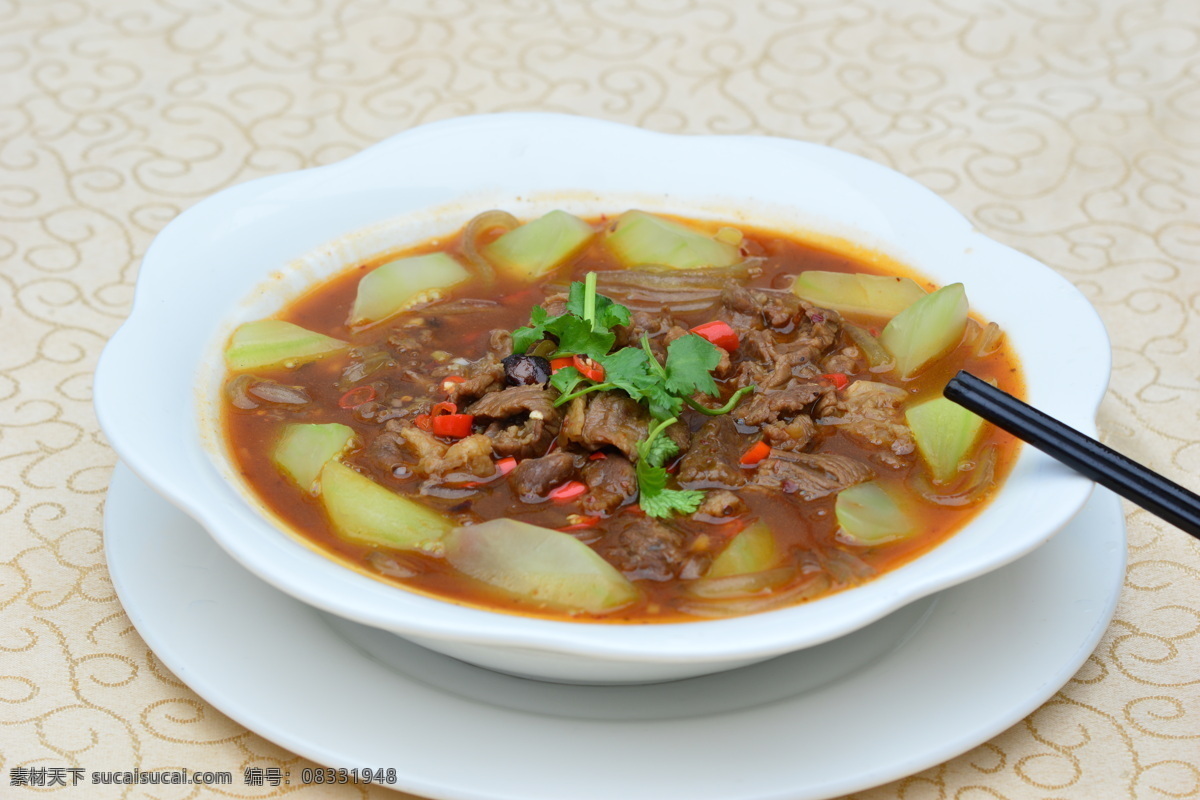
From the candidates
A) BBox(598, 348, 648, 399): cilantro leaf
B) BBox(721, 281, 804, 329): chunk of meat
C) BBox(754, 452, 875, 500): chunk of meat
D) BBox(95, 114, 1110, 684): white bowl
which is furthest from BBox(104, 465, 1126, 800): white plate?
BBox(721, 281, 804, 329): chunk of meat

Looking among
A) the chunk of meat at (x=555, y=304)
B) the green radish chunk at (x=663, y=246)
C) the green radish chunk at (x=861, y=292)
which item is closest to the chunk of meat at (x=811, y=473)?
the green radish chunk at (x=861, y=292)

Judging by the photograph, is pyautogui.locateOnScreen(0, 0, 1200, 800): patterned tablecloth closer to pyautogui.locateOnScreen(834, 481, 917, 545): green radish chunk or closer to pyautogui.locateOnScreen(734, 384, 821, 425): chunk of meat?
pyautogui.locateOnScreen(834, 481, 917, 545): green radish chunk

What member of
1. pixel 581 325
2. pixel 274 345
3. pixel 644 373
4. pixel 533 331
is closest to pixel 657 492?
pixel 644 373

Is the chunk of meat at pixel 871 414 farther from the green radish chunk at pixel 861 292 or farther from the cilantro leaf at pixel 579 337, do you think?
the cilantro leaf at pixel 579 337

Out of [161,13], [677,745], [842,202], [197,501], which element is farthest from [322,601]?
[161,13]

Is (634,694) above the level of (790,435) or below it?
below

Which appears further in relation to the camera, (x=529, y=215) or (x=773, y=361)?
(x=529, y=215)

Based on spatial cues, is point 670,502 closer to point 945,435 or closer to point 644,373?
point 644,373
